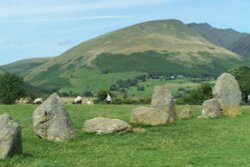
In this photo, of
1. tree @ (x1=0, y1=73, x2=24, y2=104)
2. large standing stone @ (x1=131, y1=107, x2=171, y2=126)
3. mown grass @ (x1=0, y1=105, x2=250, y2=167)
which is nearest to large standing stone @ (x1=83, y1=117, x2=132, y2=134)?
mown grass @ (x1=0, y1=105, x2=250, y2=167)

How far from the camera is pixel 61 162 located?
71.6 feet

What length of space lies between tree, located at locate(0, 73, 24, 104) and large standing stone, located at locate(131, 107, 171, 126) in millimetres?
34500

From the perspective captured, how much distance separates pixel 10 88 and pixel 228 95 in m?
37.0

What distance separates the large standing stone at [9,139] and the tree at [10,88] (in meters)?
43.8

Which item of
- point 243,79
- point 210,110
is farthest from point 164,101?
point 243,79

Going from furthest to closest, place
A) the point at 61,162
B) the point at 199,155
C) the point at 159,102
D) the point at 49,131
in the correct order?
1. the point at 159,102
2. the point at 49,131
3. the point at 199,155
4. the point at 61,162

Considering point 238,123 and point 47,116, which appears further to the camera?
point 238,123

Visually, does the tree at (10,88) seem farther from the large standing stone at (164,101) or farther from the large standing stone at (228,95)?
the large standing stone at (228,95)

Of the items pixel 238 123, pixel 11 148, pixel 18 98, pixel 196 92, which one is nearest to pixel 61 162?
pixel 11 148

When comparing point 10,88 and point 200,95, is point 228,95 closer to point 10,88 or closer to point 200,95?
point 200,95

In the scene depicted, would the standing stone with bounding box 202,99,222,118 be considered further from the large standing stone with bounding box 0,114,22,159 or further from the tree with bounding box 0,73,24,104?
the tree with bounding box 0,73,24,104

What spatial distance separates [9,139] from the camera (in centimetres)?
2270

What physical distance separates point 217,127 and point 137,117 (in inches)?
240

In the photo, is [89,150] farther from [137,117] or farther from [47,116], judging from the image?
[137,117]
